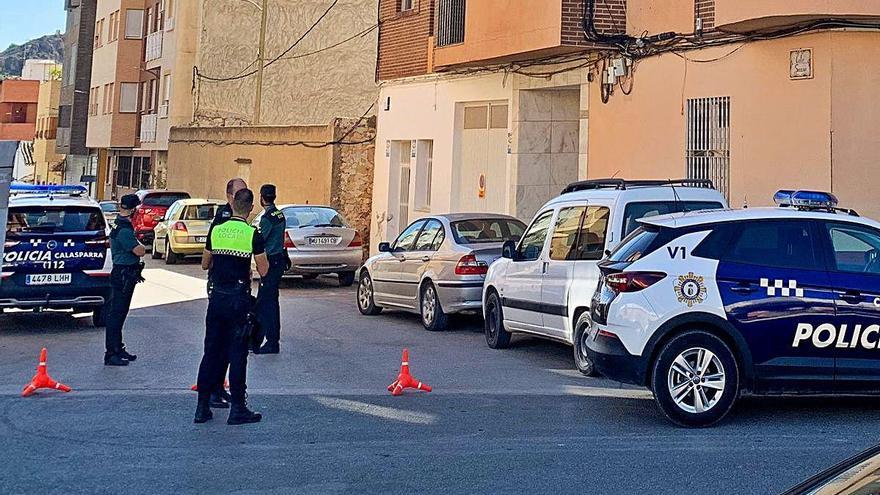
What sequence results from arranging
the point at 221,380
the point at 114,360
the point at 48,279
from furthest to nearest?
the point at 48,279, the point at 114,360, the point at 221,380

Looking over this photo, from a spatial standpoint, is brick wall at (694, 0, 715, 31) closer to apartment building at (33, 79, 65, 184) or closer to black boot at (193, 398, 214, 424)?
black boot at (193, 398, 214, 424)

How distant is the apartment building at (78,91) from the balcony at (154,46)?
36.6 ft

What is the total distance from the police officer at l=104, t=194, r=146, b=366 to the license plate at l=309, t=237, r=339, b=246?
9049 mm

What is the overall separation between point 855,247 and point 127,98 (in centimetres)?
4580

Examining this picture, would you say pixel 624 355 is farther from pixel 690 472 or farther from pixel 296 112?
pixel 296 112

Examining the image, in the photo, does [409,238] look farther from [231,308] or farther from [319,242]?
[231,308]

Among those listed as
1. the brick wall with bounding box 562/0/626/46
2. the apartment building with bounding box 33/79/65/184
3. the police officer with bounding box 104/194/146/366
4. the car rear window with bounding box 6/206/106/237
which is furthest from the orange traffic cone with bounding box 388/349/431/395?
the apartment building with bounding box 33/79/65/184

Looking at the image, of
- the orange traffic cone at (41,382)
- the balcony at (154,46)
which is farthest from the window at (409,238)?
the balcony at (154,46)

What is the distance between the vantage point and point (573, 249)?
11.4 m

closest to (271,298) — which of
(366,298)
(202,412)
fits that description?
(202,412)

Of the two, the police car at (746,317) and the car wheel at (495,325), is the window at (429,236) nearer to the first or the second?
the car wheel at (495,325)

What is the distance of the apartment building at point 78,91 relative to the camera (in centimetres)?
5872

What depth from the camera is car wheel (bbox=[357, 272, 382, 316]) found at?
17.2 m

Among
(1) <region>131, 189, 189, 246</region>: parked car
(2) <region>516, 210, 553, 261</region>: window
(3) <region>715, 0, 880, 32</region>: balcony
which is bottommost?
(2) <region>516, 210, 553, 261</region>: window
